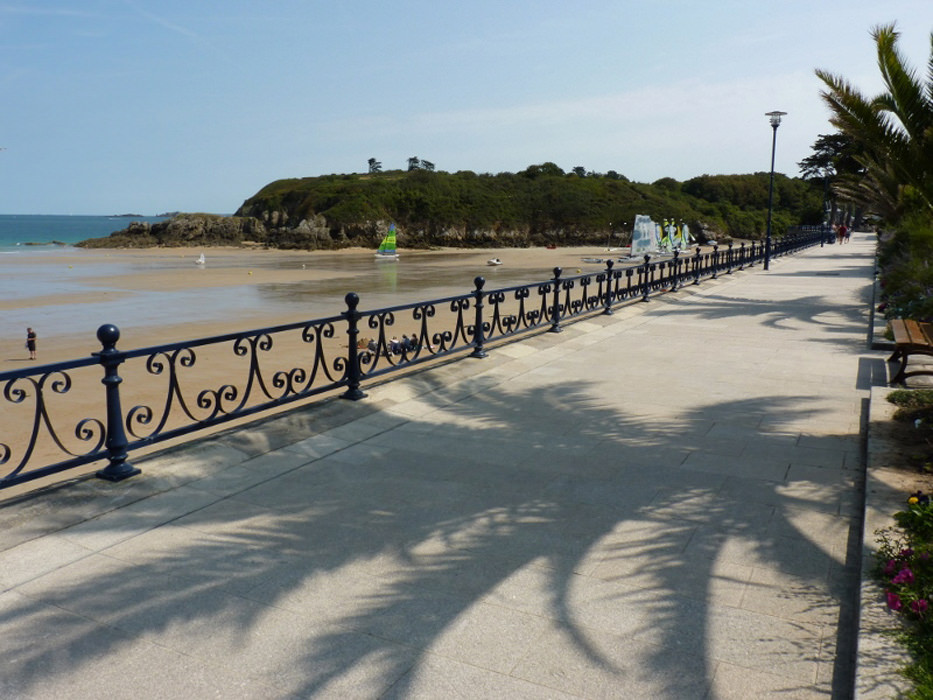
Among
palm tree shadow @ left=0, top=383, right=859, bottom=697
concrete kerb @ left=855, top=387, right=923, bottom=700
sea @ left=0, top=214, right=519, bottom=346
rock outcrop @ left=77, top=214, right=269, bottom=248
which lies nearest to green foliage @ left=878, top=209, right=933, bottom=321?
concrete kerb @ left=855, top=387, right=923, bottom=700

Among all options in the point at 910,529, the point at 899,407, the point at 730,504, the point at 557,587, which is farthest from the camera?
the point at 899,407

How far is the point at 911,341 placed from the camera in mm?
7023

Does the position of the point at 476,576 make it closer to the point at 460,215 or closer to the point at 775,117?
the point at 775,117

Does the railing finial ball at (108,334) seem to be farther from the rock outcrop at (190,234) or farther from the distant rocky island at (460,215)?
the rock outcrop at (190,234)

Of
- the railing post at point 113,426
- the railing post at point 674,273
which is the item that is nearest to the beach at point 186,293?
the railing post at point 674,273

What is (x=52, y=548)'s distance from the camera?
13.6 ft

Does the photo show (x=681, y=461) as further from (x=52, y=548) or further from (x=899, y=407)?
(x=52, y=548)

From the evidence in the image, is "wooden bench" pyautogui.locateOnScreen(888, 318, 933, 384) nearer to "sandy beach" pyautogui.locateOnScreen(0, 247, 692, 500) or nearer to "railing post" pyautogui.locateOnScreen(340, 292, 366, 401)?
"railing post" pyautogui.locateOnScreen(340, 292, 366, 401)

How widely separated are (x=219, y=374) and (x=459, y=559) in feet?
Result: 40.0

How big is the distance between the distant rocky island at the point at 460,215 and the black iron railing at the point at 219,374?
2854 inches

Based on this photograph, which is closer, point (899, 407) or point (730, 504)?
point (730, 504)

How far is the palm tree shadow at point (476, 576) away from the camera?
3125 mm

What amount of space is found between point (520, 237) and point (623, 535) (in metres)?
95.0

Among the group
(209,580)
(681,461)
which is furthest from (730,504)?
(209,580)
